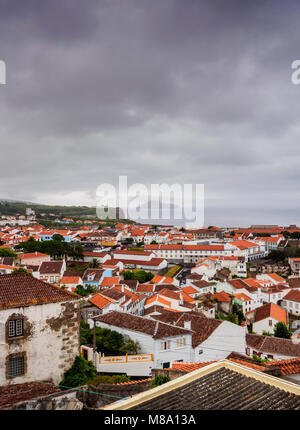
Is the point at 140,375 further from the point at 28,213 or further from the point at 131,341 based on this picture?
the point at 28,213

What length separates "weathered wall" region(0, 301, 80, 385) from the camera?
29.1 feet

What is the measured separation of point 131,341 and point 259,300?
2585cm

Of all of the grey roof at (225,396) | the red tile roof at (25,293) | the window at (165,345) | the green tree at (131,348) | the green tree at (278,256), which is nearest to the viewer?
the grey roof at (225,396)

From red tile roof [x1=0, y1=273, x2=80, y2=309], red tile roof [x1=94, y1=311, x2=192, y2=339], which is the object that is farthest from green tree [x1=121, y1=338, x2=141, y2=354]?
red tile roof [x1=0, y1=273, x2=80, y2=309]

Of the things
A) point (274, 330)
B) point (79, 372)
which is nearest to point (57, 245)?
point (274, 330)

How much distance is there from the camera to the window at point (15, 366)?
349 inches

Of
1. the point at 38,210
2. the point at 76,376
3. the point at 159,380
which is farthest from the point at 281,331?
the point at 38,210

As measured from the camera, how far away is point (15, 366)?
8.96 meters

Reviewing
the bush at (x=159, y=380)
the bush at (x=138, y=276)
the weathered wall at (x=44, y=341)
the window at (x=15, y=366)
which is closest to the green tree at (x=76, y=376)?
the weathered wall at (x=44, y=341)

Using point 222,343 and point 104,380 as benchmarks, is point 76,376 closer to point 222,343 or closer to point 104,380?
point 104,380

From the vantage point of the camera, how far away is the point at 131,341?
14859 mm

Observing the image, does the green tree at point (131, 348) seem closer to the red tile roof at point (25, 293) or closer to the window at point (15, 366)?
the red tile roof at point (25, 293)

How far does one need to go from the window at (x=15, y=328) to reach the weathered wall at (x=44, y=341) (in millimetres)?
119

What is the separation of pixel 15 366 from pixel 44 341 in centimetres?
94
